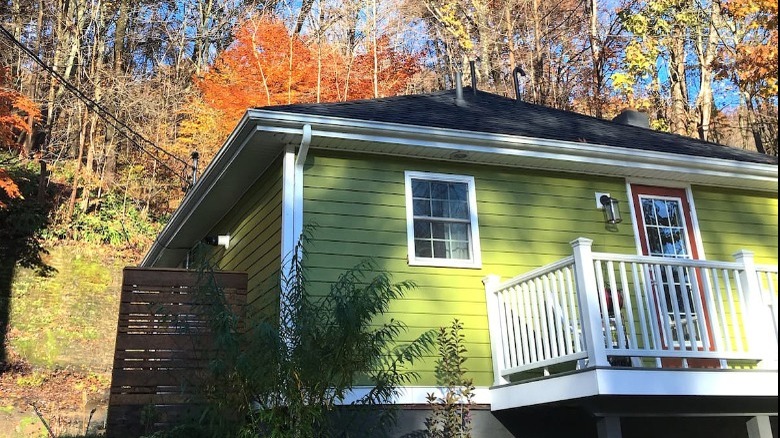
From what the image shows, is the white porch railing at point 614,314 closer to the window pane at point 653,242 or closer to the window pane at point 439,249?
the window pane at point 439,249

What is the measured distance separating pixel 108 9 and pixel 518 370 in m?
19.4

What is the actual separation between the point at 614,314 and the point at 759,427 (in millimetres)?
2027

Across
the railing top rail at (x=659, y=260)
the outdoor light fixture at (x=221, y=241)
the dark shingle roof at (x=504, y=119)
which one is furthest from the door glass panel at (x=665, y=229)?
the outdoor light fixture at (x=221, y=241)

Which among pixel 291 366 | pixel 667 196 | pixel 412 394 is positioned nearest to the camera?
pixel 291 366

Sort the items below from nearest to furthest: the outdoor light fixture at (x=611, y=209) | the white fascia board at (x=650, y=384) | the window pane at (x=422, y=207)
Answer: the white fascia board at (x=650, y=384) < the window pane at (x=422, y=207) < the outdoor light fixture at (x=611, y=209)

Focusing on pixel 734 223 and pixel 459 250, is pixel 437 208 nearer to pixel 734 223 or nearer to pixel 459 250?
pixel 459 250

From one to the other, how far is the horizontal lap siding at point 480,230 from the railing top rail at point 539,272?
465 millimetres

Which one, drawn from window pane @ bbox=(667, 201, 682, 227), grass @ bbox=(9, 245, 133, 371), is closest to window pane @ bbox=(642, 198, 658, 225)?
window pane @ bbox=(667, 201, 682, 227)

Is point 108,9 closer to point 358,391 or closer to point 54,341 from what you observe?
point 54,341

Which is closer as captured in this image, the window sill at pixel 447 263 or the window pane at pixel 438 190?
the window sill at pixel 447 263

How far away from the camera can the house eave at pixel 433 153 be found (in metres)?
6.27

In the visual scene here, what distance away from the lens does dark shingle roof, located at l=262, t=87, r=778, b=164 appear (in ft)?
22.5

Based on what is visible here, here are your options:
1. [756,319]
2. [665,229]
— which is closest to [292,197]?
[756,319]

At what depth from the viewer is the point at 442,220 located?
22.4 ft
